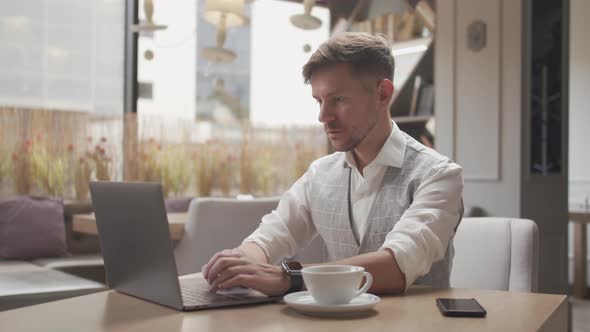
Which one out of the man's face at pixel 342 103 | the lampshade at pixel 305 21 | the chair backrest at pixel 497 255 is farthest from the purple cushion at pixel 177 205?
the man's face at pixel 342 103

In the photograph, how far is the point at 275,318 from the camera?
1.09 metres

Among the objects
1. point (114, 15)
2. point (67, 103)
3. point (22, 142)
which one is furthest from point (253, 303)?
point (114, 15)

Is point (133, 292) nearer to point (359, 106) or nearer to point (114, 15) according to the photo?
point (359, 106)

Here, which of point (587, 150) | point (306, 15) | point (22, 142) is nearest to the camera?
point (306, 15)

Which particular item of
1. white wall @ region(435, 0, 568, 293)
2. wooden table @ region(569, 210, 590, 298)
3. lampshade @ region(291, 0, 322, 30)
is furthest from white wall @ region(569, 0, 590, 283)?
lampshade @ region(291, 0, 322, 30)

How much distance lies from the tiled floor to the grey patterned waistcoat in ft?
9.86

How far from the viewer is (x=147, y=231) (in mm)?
1148

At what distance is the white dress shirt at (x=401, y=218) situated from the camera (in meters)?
1.38

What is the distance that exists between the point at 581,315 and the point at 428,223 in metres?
3.66

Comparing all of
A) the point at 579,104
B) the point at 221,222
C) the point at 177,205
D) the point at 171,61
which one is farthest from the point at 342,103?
the point at 579,104

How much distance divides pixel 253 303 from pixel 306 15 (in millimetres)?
3062

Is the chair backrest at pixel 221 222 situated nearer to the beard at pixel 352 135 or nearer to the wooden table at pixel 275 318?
the beard at pixel 352 135

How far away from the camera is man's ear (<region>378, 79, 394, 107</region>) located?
1628 millimetres

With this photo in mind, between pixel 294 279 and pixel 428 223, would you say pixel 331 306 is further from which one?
pixel 428 223
